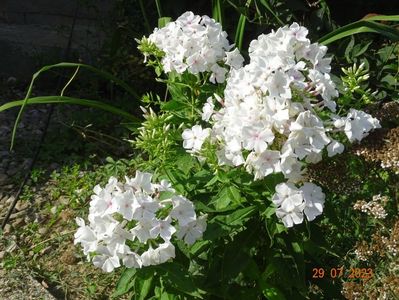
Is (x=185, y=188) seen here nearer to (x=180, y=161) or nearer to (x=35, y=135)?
(x=180, y=161)

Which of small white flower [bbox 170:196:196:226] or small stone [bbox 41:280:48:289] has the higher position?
small white flower [bbox 170:196:196:226]

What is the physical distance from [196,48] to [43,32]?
11.9ft

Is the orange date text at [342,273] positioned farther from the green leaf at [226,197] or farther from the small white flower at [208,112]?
the small white flower at [208,112]

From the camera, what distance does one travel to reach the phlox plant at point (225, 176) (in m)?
1.95

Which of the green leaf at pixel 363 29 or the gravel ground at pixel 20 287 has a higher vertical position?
the green leaf at pixel 363 29

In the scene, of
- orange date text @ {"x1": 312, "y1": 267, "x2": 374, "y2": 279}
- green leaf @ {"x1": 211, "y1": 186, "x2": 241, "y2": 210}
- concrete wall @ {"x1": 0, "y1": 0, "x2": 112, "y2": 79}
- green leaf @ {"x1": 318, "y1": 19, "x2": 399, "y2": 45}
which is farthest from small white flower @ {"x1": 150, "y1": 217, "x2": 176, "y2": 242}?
concrete wall @ {"x1": 0, "y1": 0, "x2": 112, "y2": 79}

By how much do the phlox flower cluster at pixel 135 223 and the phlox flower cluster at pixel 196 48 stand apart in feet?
1.42

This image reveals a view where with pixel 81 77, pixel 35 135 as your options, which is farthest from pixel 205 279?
pixel 81 77

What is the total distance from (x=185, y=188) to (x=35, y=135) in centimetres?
249

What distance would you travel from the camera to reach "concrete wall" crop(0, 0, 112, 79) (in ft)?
17.5

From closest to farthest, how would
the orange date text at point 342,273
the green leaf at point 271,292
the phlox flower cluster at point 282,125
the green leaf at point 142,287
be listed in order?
the phlox flower cluster at point 282,125
the green leaf at point 142,287
the green leaf at point 271,292
the orange date text at point 342,273

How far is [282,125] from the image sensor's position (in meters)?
1.93

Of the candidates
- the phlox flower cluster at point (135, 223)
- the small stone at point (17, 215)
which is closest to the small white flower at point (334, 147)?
the phlox flower cluster at point (135, 223)

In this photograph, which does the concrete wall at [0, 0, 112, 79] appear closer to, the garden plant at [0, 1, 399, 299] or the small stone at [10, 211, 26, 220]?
the small stone at [10, 211, 26, 220]
